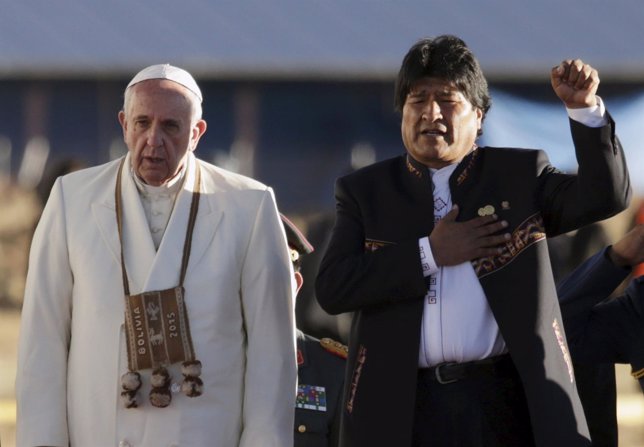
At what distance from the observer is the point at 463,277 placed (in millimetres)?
3893

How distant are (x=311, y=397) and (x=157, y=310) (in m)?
1.08

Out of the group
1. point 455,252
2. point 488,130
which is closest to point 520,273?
point 455,252

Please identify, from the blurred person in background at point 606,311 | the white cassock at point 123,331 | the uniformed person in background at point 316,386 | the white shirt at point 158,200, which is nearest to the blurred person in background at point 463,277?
the white cassock at point 123,331

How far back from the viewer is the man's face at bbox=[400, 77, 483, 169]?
400 cm

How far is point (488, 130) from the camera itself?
933cm

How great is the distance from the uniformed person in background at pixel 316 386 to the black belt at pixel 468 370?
0.92 meters

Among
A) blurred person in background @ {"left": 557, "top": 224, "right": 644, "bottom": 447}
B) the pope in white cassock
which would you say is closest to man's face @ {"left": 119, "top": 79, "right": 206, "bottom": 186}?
the pope in white cassock

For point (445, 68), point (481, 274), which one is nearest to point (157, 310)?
point (481, 274)

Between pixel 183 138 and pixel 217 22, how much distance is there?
5.52m

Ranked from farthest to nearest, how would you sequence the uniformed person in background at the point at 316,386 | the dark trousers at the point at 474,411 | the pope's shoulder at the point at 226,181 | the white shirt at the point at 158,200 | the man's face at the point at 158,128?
the uniformed person in background at the point at 316,386 → the pope's shoulder at the point at 226,181 → the white shirt at the point at 158,200 → the man's face at the point at 158,128 → the dark trousers at the point at 474,411

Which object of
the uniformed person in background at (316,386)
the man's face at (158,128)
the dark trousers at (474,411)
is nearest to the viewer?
the dark trousers at (474,411)

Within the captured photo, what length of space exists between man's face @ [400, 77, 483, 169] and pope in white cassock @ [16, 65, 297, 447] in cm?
44

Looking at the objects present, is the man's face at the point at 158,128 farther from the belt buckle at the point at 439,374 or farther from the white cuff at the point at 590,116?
the white cuff at the point at 590,116

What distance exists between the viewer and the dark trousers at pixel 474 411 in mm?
3789
